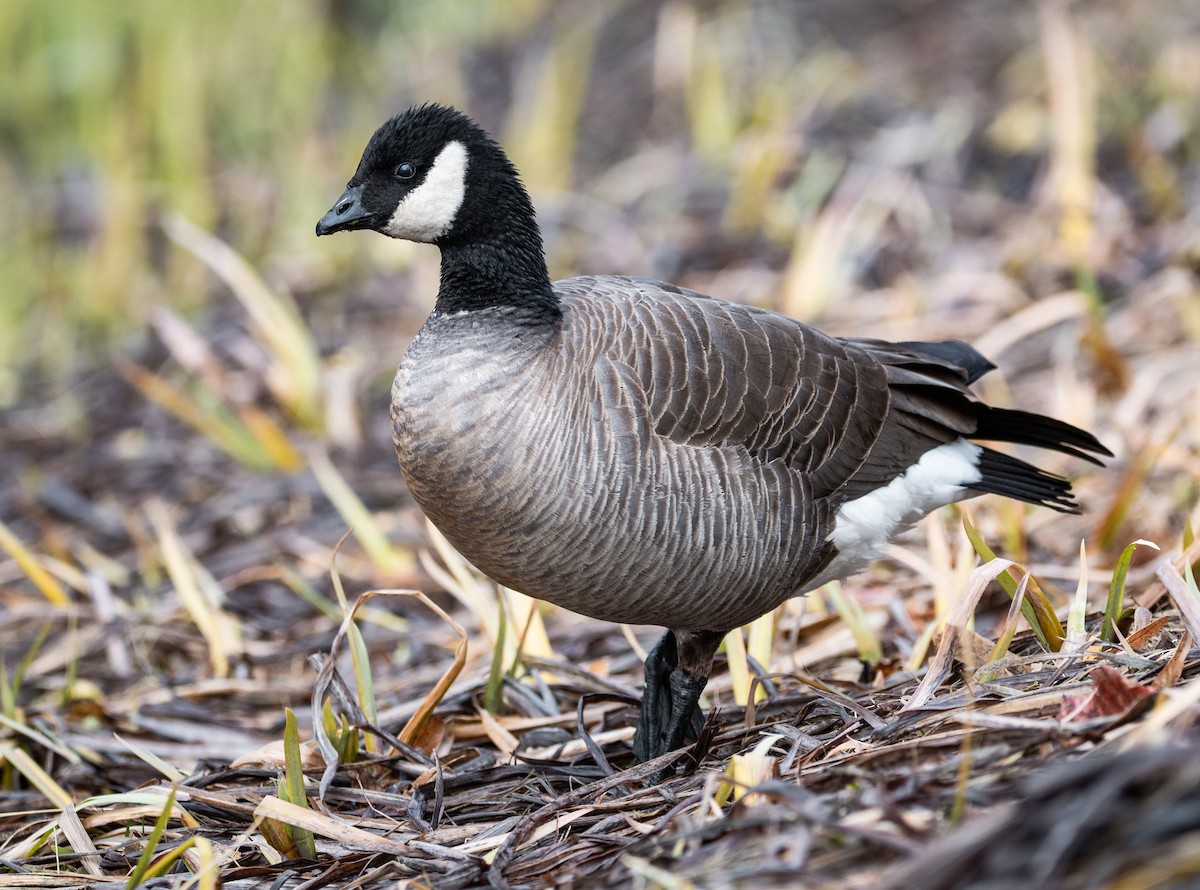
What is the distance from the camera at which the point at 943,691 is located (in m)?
3.43

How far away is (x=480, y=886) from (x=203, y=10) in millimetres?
8534

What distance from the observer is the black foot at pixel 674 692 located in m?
Result: 3.86

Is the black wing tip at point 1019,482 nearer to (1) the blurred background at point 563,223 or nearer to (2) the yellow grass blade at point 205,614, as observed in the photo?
(1) the blurred background at point 563,223

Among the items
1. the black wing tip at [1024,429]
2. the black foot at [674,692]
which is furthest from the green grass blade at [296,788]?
the black wing tip at [1024,429]

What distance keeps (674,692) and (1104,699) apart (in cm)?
154

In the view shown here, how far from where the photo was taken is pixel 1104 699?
106 inches

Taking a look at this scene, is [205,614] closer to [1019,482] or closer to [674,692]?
[674,692]

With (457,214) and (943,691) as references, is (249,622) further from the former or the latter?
(943,691)

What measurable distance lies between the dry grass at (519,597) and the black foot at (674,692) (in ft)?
0.44

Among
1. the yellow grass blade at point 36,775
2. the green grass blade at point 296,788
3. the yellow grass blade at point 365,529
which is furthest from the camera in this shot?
the yellow grass blade at point 365,529

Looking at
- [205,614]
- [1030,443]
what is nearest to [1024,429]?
[1030,443]

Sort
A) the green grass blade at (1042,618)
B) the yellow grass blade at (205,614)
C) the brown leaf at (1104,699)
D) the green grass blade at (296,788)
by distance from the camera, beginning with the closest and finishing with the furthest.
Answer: the brown leaf at (1104,699), the green grass blade at (296,788), the green grass blade at (1042,618), the yellow grass blade at (205,614)

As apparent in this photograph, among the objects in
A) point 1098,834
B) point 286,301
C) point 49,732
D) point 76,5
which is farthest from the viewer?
point 76,5

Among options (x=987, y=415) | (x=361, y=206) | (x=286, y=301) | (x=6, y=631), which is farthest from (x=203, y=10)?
(x=987, y=415)
